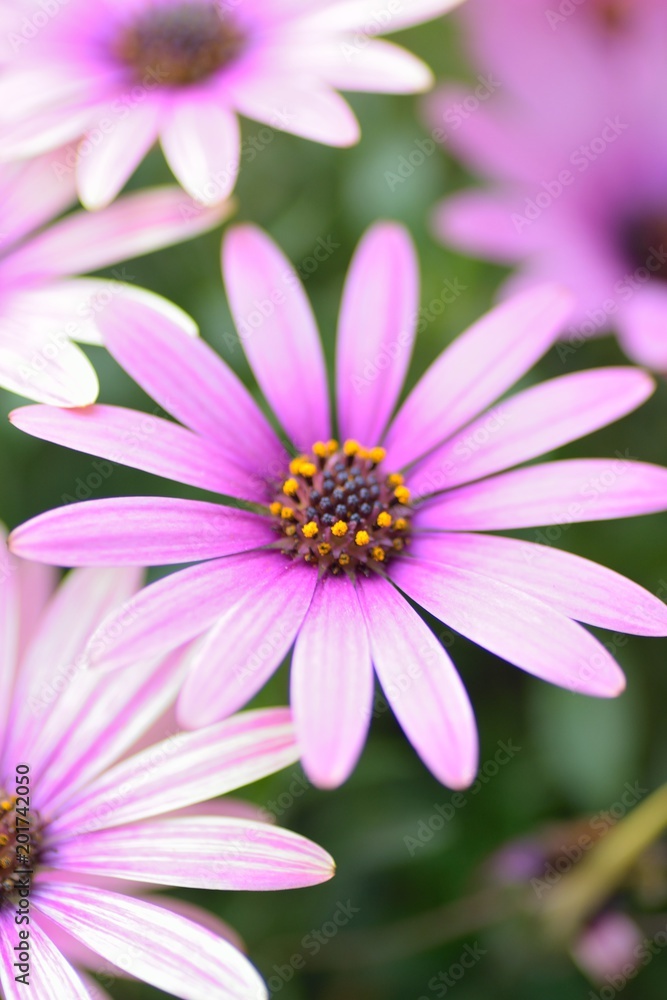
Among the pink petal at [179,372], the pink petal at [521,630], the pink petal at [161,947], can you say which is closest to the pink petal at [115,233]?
the pink petal at [179,372]

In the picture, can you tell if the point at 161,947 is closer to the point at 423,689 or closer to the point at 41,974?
the point at 41,974

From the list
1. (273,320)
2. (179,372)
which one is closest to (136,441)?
(179,372)

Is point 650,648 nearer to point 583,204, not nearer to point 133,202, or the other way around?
point 583,204

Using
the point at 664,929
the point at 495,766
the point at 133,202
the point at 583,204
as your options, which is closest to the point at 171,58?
the point at 133,202

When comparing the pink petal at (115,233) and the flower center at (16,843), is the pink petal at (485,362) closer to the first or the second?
the pink petal at (115,233)

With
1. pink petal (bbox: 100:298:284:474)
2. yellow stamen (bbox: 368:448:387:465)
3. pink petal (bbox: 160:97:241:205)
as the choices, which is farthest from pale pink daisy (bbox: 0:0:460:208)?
yellow stamen (bbox: 368:448:387:465)

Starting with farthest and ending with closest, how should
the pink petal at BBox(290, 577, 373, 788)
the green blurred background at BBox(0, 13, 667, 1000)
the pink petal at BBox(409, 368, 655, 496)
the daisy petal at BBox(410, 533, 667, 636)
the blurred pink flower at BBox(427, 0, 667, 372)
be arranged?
the blurred pink flower at BBox(427, 0, 667, 372) → the green blurred background at BBox(0, 13, 667, 1000) → the pink petal at BBox(409, 368, 655, 496) → the daisy petal at BBox(410, 533, 667, 636) → the pink petal at BBox(290, 577, 373, 788)

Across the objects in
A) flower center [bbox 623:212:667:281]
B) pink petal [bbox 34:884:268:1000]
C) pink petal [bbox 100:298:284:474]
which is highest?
flower center [bbox 623:212:667:281]

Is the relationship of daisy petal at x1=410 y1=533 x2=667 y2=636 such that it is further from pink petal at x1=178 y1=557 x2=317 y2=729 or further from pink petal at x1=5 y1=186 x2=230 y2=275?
pink petal at x1=5 y1=186 x2=230 y2=275
